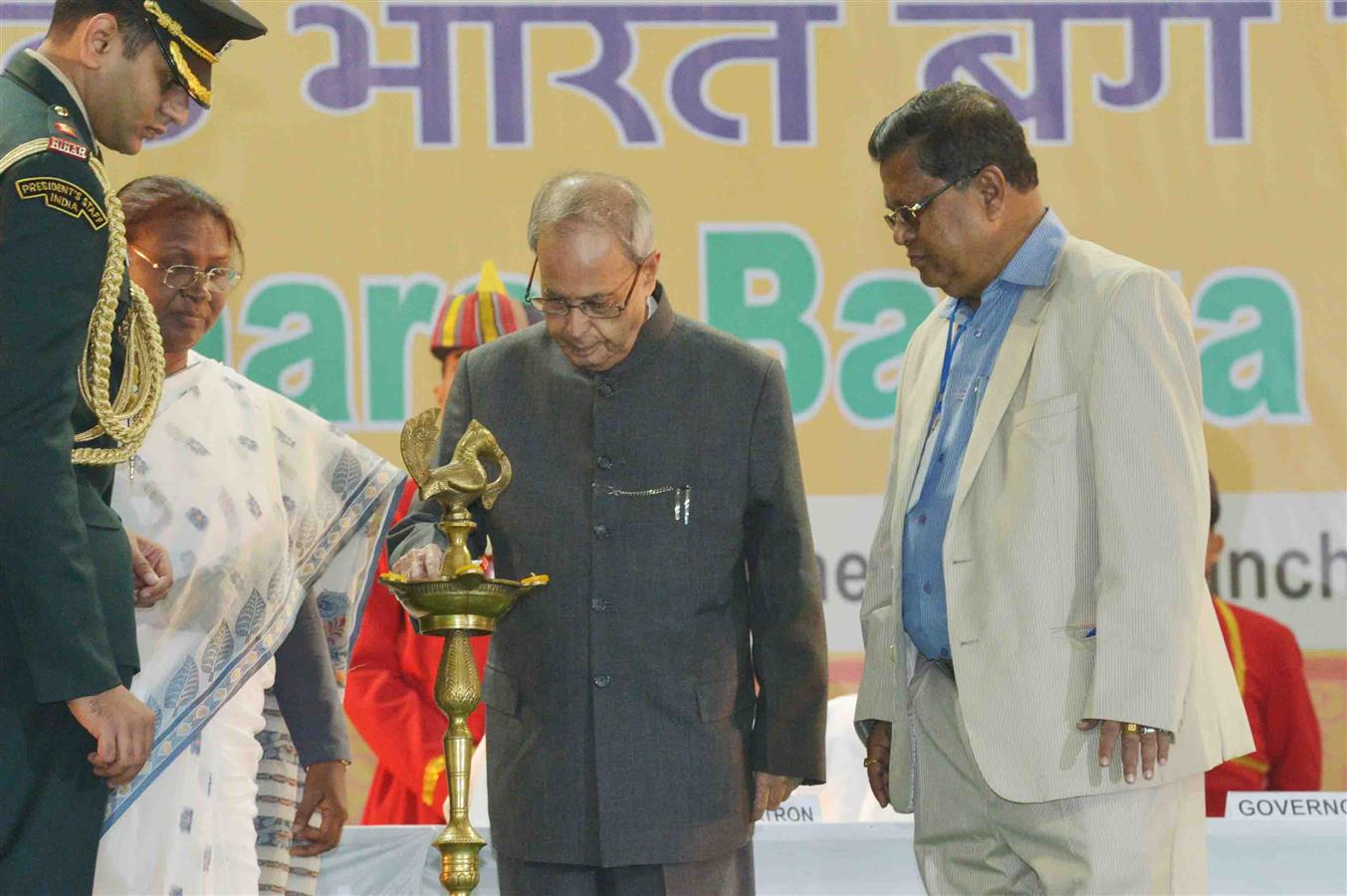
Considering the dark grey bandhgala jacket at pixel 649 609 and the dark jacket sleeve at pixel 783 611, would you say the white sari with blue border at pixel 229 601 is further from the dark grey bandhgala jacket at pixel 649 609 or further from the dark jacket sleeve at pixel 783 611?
the dark jacket sleeve at pixel 783 611

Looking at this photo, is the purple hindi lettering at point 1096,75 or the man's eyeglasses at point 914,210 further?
Answer: the purple hindi lettering at point 1096,75

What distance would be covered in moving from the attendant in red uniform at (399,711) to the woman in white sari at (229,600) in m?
0.70

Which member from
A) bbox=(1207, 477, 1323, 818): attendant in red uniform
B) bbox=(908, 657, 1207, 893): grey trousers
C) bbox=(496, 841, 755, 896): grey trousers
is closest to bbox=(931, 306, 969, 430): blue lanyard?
bbox=(908, 657, 1207, 893): grey trousers

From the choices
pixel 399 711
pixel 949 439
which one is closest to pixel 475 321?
pixel 399 711

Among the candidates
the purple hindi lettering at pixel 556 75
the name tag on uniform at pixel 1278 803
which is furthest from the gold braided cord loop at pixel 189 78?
the purple hindi lettering at pixel 556 75

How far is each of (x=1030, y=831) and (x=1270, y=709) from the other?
2.45m

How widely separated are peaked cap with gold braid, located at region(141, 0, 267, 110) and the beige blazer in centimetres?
128

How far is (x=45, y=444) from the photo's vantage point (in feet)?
7.55

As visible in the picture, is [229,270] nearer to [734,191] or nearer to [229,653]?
[229,653]

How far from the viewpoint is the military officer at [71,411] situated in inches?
90.7

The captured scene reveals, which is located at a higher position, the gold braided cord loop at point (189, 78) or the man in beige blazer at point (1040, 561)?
the gold braided cord loop at point (189, 78)

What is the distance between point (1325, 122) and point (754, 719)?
3.19 metres

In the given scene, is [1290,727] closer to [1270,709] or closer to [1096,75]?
[1270,709]

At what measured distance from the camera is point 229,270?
3.39 meters
